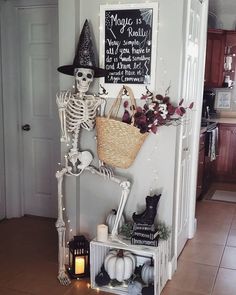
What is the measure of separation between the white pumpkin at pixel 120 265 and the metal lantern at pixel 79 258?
7.2 inches

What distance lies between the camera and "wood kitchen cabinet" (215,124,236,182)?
5.61 meters

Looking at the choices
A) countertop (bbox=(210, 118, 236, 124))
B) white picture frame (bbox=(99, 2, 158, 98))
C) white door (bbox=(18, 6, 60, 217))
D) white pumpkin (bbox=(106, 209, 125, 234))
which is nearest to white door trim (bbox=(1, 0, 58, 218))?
white door (bbox=(18, 6, 60, 217))

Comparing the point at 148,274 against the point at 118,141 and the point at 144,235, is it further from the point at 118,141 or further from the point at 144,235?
the point at 118,141

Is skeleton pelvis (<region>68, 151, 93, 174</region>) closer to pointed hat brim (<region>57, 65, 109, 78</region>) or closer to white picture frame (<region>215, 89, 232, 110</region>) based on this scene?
pointed hat brim (<region>57, 65, 109, 78</region>)

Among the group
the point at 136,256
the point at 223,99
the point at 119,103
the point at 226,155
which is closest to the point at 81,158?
the point at 119,103

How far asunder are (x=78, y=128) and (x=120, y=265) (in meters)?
1.01

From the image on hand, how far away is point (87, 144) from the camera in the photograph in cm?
294

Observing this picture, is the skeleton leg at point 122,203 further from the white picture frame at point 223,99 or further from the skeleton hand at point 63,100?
the white picture frame at point 223,99

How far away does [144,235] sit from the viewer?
8.64ft

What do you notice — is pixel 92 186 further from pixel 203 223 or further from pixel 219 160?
pixel 219 160

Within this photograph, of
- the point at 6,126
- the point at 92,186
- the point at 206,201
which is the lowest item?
the point at 206,201

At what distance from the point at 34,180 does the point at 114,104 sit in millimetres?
1705

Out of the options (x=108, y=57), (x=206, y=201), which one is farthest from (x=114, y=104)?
(x=206, y=201)

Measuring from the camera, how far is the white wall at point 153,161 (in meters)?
2.63
